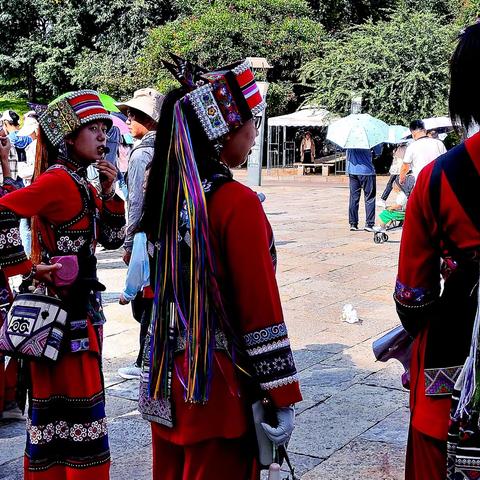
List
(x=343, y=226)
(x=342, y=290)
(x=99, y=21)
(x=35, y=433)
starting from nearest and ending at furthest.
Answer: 1. (x=35, y=433)
2. (x=342, y=290)
3. (x=343, y=226)
4. (x=99, y=21)

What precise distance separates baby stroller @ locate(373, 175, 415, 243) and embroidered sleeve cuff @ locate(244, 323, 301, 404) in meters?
8.99

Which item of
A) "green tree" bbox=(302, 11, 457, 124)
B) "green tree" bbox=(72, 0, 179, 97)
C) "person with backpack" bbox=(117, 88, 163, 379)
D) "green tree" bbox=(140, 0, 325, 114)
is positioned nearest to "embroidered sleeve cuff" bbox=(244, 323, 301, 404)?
"person with backpack" bbox=(117, 88, 163, 379)

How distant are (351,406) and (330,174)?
23.4 m

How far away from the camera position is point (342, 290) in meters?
8.81

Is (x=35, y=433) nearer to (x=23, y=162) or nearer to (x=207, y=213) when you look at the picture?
(x=207, y=213)

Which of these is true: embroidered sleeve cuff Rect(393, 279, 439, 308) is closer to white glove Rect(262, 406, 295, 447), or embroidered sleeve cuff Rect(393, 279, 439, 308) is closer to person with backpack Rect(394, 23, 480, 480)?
person with backpack Rect(394, 23, 480, 480)

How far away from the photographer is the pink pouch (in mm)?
3551

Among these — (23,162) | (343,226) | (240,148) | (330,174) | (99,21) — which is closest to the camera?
(240,148)

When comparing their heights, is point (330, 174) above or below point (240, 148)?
below

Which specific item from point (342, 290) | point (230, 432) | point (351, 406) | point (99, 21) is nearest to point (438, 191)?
point (230, 432)

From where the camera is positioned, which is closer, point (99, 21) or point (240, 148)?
point (240, 148)

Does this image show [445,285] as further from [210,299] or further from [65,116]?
[65,116]

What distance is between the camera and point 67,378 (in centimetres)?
354

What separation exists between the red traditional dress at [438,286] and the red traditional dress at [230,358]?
39 centimetres
